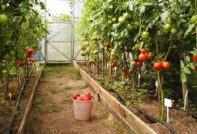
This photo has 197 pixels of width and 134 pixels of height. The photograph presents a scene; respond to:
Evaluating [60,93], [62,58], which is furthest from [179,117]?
[62,58]

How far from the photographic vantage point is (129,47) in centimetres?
443

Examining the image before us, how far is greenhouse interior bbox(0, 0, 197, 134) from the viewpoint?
307cm

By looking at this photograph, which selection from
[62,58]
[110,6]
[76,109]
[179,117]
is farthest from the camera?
[62,58]

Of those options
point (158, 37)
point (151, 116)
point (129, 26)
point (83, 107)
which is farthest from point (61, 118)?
point (158, 37)

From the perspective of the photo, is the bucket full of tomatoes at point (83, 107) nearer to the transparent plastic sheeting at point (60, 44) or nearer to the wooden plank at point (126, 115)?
the wooden plank at point (126, 115)

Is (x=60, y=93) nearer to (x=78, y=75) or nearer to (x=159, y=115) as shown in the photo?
(x=78, y=75)

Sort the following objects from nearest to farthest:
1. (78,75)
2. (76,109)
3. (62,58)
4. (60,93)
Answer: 1. (76,109)
2. (60,93)
3. (78,75)
4. (62,58)

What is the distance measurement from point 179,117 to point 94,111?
1.73 metres

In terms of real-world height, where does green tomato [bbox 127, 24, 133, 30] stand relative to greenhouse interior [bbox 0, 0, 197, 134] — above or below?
above

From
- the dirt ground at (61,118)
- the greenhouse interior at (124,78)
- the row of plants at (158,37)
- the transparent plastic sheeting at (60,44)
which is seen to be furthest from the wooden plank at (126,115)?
the transparent plastic sheeting at (60,44)

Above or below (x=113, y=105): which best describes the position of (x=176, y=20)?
above

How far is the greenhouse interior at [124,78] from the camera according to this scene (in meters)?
3.07

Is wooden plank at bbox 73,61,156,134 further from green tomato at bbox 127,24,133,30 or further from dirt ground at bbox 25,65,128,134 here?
green tomato at bbox 127,24,133,30

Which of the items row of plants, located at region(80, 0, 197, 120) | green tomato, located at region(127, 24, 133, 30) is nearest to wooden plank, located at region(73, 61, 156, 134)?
row of plants, located at region(80, 0, 197, 120)
